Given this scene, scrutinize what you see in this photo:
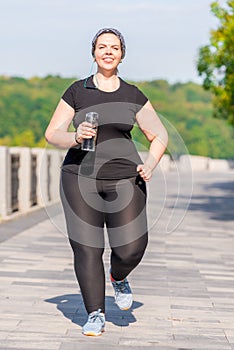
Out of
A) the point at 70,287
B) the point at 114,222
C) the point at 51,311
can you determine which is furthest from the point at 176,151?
the point at 70,287

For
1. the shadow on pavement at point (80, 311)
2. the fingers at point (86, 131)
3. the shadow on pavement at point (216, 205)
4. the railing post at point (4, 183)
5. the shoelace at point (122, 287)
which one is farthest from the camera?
the shadow on pavement at point (216, 205)

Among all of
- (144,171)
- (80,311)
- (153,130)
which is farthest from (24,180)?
(144,171)

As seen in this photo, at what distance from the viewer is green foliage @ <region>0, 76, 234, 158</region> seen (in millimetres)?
139750

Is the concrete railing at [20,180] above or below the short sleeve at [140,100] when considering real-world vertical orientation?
below

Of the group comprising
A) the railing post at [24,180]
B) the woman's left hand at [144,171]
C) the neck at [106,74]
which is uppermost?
the neck at [106,74]

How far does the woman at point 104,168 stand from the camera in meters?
5.32

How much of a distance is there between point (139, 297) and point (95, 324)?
178cm

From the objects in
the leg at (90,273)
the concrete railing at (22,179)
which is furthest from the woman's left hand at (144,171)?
the concrete railing at (22,179)

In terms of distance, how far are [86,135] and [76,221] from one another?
624mm

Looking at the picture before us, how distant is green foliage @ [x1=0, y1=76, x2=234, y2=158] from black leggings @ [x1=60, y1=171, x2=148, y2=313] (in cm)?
12346

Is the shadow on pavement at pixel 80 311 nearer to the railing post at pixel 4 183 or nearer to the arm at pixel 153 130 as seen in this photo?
the arm at pixel 153 130

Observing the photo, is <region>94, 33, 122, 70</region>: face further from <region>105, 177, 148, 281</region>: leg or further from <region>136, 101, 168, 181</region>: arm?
<region>105, 177, 148, 281</region>: leg

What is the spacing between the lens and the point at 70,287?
299 inches

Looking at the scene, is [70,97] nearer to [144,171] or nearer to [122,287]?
[144,171]
